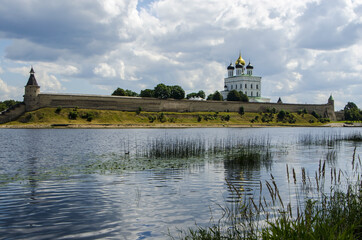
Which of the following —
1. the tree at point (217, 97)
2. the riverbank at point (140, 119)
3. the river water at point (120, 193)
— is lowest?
the river water at point (120, 193)

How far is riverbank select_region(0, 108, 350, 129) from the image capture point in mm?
84812

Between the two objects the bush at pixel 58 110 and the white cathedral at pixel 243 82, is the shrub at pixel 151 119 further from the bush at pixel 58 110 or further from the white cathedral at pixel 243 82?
the white cathedral at pixel 243 82

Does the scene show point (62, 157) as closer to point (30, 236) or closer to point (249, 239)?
point (30, 236)

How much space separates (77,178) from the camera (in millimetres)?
16141

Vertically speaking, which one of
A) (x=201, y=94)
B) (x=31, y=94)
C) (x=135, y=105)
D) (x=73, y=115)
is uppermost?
(x=201, y=94)

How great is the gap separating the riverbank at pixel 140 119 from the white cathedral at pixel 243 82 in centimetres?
3231

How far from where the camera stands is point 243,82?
490ft

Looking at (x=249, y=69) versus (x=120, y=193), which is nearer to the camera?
(x=120, y=193)

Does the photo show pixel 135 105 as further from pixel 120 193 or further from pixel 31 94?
pixel 120 193

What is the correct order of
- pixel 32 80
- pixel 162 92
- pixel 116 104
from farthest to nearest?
pixel 162 92, pixel 116 104, pixel 32 80

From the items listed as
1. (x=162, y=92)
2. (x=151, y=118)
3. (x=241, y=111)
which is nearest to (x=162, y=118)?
(x=151, y=118)

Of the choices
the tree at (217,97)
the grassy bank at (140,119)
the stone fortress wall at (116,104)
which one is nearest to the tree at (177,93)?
the stone fortress wall at (116,104)

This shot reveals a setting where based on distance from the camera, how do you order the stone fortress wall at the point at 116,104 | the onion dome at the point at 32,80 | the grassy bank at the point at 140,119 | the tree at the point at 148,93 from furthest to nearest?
the tree at the point at 148,93, the onion dome at the point at 32,80, the stone fortress wall at the point at 116,104, the grassy bank at the point at 140,119

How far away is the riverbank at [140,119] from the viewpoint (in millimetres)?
84812
